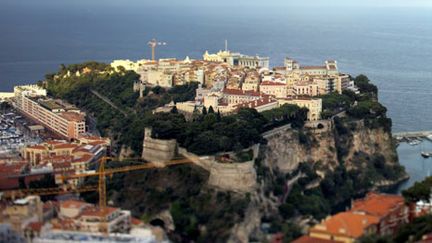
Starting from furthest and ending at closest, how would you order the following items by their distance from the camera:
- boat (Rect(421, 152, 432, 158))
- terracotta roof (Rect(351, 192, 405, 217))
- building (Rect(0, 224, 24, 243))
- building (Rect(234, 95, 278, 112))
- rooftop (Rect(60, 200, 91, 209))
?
boat (Rect(421, 152, 432, 158)), building (Rect(234, 95, 278, 112)), rooftop (Rect(60, 200, 91, 209)), terracotta roof (Rect(351, 192, 405, 217)), building (Rect(0, 224, 24, 243))

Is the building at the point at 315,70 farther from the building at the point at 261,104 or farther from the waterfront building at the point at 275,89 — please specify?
the building at the point at 261,104

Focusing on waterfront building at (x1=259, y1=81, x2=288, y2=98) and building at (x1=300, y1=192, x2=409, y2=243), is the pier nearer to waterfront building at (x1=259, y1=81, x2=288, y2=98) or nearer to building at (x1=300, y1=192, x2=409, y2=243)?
waterfront building at (x1=259, y1=81, x2=288, y2=98)

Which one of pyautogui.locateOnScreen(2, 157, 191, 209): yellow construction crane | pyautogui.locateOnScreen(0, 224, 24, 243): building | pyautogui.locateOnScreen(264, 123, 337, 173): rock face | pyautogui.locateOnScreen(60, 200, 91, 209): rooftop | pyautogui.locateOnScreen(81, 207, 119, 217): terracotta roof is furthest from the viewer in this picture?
pyautogui.locateOnScreen(264, 123, 337, 173): rock face

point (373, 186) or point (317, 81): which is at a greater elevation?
point (317, 81)

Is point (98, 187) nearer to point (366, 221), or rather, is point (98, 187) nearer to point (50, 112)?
point (366, 221)

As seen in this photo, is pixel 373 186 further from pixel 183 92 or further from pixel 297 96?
pixel 183 92

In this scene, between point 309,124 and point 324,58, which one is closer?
point 309,124

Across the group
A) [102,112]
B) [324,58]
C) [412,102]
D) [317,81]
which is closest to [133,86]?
[102,112]

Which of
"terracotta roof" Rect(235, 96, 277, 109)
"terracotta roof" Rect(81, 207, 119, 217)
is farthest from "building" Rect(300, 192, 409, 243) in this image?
"terracotta roof" Rect(235, 96, 277, 109)
